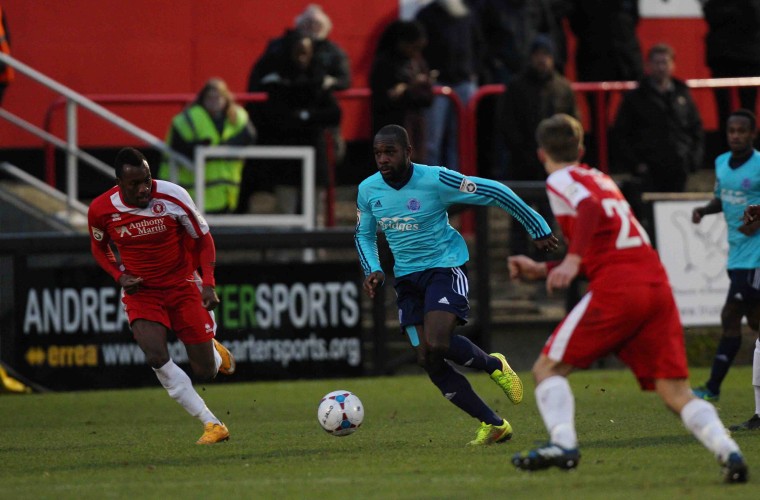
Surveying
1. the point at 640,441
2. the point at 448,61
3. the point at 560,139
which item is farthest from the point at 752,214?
the point at 448,61

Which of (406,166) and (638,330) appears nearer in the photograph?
(638,330)

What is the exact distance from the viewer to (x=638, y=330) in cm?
743

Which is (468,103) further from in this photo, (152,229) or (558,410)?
(558,410)

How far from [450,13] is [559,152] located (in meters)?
9.45

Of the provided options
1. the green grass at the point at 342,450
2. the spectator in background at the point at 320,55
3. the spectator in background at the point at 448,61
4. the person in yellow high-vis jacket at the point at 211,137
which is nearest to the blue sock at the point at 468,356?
the green grass at the point at 342,450

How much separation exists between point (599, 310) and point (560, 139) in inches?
34.8

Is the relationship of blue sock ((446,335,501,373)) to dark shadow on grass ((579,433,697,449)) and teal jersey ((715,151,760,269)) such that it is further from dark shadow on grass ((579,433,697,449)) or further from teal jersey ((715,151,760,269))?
teal jersey ((715,151,760,269))

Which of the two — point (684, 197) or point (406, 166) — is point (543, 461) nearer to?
point (406, 166)

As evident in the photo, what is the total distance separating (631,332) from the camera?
740cm

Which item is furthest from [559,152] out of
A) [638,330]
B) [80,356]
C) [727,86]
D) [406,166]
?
[727,86]

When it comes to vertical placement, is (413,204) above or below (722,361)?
above

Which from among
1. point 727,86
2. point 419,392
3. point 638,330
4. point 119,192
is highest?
point 727,86

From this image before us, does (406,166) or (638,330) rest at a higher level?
(406,166)

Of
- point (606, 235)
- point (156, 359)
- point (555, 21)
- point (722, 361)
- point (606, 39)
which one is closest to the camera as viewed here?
point (606, 235)
